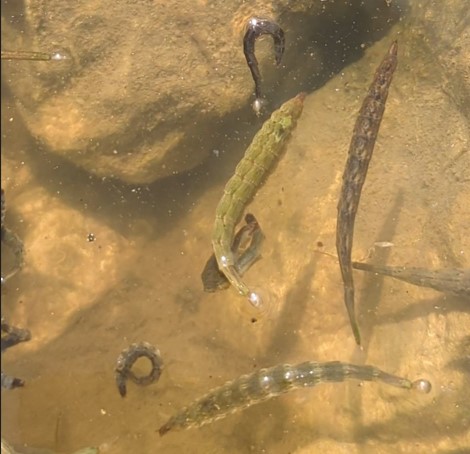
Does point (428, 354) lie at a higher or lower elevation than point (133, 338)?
higher

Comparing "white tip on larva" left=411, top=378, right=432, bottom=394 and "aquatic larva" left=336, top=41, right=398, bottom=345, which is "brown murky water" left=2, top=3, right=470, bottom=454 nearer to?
"white tip on larva" left=411, top=378, right=432, bottom=394

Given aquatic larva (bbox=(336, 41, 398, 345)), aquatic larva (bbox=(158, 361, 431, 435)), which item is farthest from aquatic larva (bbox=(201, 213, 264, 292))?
aquatic larva (bbox=(158, 361, 431, 435))

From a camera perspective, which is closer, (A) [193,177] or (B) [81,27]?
(B) [81,27]

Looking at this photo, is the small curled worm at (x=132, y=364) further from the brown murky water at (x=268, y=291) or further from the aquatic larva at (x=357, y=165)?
the aquatic larva at (x=357, y=165)

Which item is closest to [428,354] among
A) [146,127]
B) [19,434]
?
[146,127]

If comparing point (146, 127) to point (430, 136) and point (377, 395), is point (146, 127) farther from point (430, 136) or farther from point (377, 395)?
point (377, 395)

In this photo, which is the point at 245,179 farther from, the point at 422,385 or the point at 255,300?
the point at 422,385

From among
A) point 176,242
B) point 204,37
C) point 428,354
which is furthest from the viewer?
point 176,242
